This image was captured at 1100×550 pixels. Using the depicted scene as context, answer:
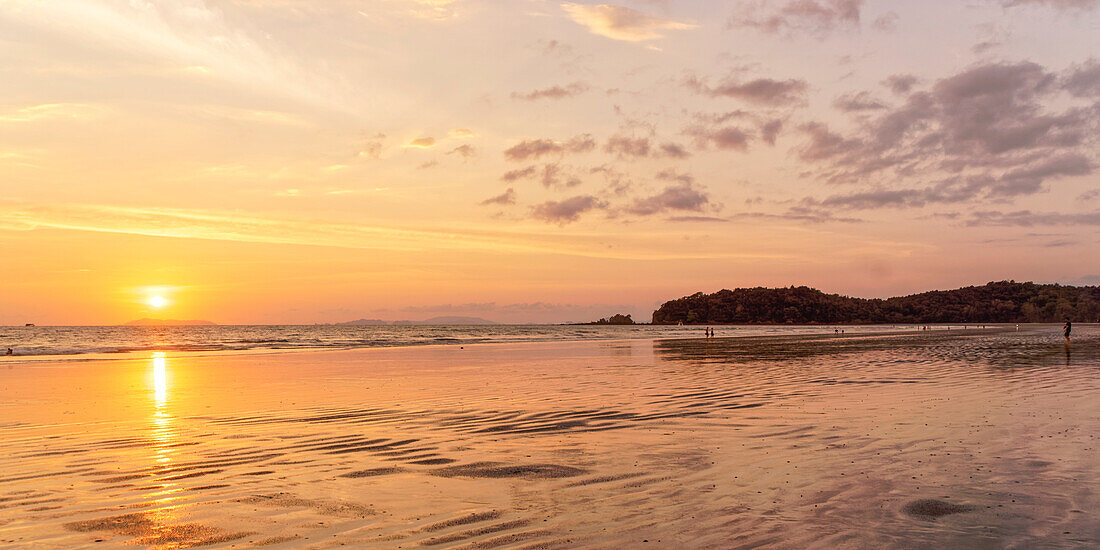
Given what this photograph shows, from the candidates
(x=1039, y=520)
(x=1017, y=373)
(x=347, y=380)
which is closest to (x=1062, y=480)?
(x=1039, y=520)

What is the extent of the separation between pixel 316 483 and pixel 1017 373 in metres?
26.7

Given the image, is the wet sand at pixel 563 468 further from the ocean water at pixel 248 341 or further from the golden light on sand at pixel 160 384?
the ocean water at pixel 248 341

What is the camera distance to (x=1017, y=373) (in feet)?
89.3

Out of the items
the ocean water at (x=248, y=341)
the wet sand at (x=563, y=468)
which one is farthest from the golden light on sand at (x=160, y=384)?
the ocean water at (x=248, y=341)

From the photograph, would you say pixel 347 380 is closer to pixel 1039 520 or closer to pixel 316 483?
pixel 316 483

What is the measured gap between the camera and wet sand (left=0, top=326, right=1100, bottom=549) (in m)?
7.71

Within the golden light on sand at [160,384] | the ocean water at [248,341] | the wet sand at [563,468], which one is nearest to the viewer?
the wet sand at [563,468]

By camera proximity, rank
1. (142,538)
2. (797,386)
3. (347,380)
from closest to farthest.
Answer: (142,538)
(797,386)
(347,380)

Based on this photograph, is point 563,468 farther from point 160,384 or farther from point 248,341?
point 248,341

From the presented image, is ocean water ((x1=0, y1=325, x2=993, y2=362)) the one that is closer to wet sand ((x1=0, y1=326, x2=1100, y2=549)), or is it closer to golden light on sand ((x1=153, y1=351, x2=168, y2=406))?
golden light on sand ((x1=153, y1=351, x2=168, y2=406))

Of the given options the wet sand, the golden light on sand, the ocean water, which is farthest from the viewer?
the ocean water

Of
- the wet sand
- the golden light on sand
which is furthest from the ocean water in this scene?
the wet sand

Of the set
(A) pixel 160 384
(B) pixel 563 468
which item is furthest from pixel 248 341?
(B) pixel 563 468

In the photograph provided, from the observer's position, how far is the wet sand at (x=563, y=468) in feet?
25.3
